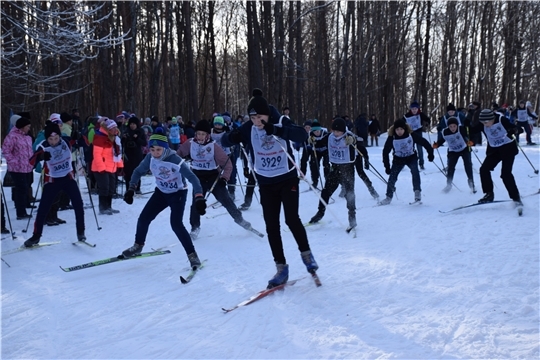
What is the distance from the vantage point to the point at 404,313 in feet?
14.0

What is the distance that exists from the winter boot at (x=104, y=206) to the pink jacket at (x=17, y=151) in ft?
Answer: 4.98

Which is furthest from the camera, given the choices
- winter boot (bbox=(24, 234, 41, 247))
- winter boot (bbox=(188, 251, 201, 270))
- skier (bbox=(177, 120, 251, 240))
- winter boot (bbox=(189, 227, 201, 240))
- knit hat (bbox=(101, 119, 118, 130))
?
knit hat (bbox=(101, 119, 118, 130))

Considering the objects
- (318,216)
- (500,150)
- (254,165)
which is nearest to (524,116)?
(500,150)

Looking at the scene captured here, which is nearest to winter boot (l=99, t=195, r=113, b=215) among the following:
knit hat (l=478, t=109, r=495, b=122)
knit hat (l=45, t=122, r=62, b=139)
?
knit hat (l=45, t=122, r=62, b=139)

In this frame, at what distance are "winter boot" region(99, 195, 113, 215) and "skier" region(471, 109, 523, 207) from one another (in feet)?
23.9

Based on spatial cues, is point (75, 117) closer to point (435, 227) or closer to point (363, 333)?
point (435, 227)

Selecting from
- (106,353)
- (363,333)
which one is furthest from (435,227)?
(106,353)

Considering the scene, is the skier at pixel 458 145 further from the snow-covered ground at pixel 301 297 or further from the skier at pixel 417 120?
the skier at pixel 417 120

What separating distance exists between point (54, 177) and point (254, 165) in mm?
3730

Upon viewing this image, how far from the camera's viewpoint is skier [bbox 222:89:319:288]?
495 centimetres

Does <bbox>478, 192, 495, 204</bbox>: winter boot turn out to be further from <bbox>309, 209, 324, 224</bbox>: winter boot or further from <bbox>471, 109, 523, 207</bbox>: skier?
<bbox>309, 209, 324, 224</bbox>: winter boot

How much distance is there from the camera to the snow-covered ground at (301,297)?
3.82 m

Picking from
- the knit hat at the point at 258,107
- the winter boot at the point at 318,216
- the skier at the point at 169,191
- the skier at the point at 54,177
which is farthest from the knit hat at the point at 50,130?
the winter boot at the point at 318,216

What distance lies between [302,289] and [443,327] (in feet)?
5.02
